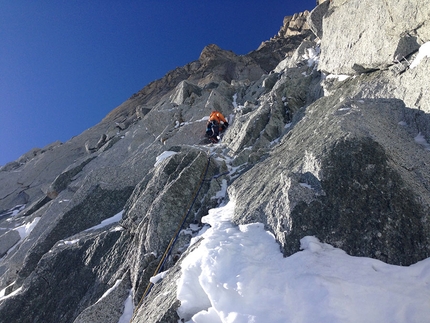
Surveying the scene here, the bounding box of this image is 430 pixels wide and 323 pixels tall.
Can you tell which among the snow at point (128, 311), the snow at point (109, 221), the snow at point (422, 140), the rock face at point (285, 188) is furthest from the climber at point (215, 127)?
the snow at point (422, 140)

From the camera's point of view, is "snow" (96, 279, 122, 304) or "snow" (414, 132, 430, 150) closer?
"snow" (414, 132, 430, 150)

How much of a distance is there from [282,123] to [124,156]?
1383 centimetres

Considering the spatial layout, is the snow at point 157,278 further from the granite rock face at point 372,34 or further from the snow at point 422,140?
the granite rock face at point 372,34

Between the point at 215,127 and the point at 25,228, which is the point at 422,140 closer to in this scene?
the point at 215,127

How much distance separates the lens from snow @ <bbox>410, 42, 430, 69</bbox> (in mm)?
8773

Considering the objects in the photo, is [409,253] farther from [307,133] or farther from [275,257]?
[307,133]

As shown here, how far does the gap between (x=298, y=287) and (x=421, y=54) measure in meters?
7.98

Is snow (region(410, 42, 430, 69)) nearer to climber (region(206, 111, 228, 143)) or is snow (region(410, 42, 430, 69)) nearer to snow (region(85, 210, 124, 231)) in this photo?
climber (region(206, 111, 228, 143))

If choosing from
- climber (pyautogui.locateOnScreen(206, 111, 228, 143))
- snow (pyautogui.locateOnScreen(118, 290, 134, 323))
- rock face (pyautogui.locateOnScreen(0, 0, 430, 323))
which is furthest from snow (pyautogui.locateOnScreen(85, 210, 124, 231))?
climber (pyautogui.locateOnScreen(206, 111, 228, 143))

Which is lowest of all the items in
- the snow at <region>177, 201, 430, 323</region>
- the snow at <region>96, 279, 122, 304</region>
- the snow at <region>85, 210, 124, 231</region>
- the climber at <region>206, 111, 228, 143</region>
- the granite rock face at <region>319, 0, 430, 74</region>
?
the snow at <region>177, 201, 430, 323</region>

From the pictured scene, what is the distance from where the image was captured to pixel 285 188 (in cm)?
702

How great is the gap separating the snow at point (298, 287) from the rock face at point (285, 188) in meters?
0.31

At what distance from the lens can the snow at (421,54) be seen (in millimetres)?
8773

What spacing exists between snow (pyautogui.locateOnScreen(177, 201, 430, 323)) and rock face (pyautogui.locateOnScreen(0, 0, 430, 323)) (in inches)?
12.1
